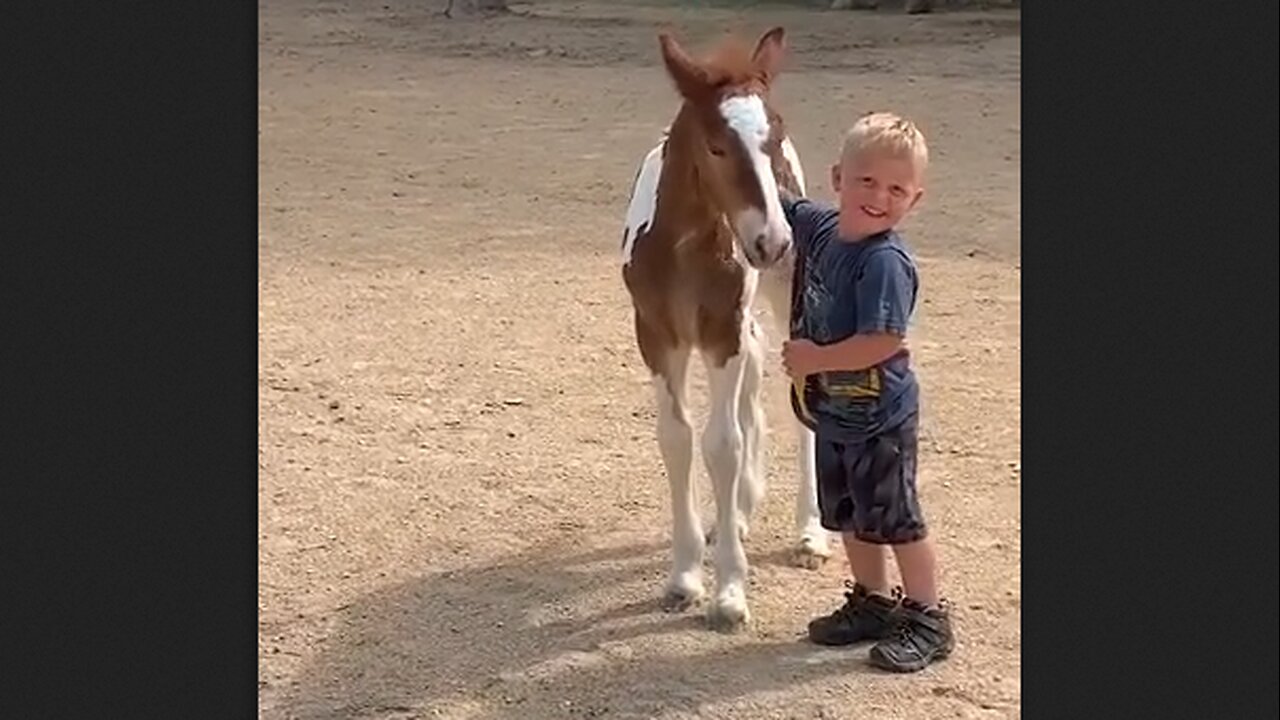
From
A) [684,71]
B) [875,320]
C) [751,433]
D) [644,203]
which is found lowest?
[751,433]

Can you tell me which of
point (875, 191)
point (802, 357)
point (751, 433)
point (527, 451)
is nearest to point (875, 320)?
point (802, 357)

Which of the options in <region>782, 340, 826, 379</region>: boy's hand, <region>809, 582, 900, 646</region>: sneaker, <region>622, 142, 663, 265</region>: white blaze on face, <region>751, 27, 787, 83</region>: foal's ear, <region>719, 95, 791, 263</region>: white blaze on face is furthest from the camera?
<region>622, 142, 663, 265</region>: white blaze on face

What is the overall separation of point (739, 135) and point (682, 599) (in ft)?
3.87

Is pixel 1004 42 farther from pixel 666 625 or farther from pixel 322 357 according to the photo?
pixel 666 625

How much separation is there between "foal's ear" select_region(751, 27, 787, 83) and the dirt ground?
1.58 feet

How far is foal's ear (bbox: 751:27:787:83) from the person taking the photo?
3668mm

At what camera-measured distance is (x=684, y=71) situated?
11.8 ft

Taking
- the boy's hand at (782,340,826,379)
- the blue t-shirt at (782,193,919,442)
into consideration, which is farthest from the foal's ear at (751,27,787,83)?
the boy's hand at (782,340,826,379)

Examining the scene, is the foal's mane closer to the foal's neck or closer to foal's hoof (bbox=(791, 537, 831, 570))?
the foal's neck

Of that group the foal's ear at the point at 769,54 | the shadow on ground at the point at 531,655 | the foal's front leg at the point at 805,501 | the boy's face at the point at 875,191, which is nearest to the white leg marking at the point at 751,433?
the foal's front leg at the point at 805,501

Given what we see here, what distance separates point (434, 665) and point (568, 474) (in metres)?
1.32

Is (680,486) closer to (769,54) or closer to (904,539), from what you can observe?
(904,539)

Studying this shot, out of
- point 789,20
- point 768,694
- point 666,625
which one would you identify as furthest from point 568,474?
point 789,20

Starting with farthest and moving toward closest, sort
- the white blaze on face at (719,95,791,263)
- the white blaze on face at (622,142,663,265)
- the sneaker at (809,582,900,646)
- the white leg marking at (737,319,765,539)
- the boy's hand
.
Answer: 1. the white leg marking at (737,319,765,539)
2. the white blaze on face at (622,142,663,265)
3. the sneaker at (809,582,900,646)
4. the boy's hand
5. the white blaze on face at (719,95,791,263)
